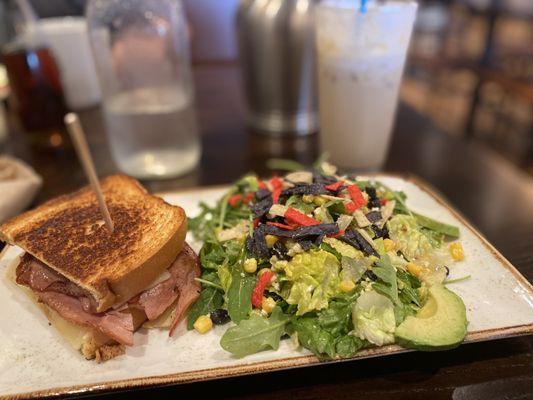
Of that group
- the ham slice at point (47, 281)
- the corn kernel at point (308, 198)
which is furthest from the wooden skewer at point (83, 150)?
the corn kernel at point (308, 198)

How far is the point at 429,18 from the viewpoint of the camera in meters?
8.20

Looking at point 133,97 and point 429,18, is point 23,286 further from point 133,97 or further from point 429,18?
point 429,18

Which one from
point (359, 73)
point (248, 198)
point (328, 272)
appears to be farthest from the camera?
point (359, 73)

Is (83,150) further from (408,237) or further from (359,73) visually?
(359,73)

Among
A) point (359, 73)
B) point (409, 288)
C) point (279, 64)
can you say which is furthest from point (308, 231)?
point (279, 64)

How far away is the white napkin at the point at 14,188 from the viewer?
1.96 m

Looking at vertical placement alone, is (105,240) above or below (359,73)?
below

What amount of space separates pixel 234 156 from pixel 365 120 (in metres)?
0.86

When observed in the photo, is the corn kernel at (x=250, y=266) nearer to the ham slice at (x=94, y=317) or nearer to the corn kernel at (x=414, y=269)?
the ham slice at (x=94, y=317)

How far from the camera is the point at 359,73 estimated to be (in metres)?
2.17

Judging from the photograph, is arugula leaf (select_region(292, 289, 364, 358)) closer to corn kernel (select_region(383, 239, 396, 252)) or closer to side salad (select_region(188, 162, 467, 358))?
side salad (select_region(188, 162, 467, 358))

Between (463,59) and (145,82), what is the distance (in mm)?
5182

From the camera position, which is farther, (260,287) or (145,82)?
(145,82)

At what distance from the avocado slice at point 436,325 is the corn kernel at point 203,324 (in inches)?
22.1
